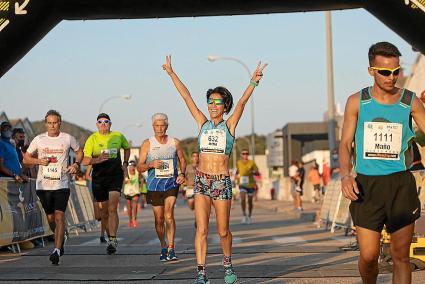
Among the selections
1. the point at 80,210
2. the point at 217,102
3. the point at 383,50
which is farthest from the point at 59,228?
the point at 80,210

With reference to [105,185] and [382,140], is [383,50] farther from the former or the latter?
[105,185]

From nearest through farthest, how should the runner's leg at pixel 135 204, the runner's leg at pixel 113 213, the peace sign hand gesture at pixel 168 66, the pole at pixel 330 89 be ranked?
1. the peace sign hand gesture at pixel 168 66
2. the runner's leg at pixel 113 213
3. the runner's leg at pixel 135 204
4. the pole at pixel 330 89

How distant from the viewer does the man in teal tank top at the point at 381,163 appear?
19.6ft

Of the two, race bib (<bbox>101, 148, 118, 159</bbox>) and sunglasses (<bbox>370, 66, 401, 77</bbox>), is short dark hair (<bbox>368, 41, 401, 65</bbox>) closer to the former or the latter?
sunglasses (<bbox>370, 66, 401, 77</bbox>)

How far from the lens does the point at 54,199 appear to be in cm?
1139

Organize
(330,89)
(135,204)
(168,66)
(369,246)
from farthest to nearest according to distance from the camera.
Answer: (330,89) → (135,204) → (168,66) → (369,246)

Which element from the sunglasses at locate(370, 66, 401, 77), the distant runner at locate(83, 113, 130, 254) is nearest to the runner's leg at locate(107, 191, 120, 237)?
the distant runner at locate(83, 113, 130, 254)

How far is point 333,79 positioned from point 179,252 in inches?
650

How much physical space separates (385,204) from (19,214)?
9.15 meters

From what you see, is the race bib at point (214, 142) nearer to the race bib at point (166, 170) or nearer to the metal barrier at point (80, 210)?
the race bib at point (166, 170)

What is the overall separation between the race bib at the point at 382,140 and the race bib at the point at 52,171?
5978 millimetres

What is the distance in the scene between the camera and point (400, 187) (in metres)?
6.02

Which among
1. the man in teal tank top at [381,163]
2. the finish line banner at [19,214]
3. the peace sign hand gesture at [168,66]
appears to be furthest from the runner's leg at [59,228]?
the man in teal tank top at [381,163]

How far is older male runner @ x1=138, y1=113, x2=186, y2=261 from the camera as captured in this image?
11.9 metres
